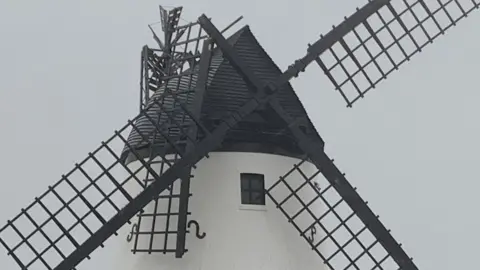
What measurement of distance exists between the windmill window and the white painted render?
0.18 feet

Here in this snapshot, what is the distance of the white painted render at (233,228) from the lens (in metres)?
6.79

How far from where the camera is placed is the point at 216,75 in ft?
24.0

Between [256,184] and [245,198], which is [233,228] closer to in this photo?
[245,198]

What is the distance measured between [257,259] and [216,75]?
1996 mm

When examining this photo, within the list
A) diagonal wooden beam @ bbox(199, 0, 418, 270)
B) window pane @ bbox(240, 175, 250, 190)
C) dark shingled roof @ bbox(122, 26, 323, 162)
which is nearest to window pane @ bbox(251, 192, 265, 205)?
window pane @ bbox(240, 175, 250, 190)

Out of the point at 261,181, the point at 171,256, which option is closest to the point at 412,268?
the point at 261,181

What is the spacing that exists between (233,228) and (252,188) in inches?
19.2

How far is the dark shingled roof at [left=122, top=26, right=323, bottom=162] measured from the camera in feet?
23.0

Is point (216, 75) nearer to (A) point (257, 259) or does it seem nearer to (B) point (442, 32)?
(A) point (257, 259)

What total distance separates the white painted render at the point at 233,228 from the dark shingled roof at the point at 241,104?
0.45ft

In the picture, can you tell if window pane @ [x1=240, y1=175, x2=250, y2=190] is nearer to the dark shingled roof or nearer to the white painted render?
the white painted render

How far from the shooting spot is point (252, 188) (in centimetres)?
708

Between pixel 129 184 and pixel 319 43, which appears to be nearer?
pixel 319 43

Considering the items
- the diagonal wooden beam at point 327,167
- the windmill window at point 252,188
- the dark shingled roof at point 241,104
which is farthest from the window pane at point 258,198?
the diagonal wooden beam at point 327,167
